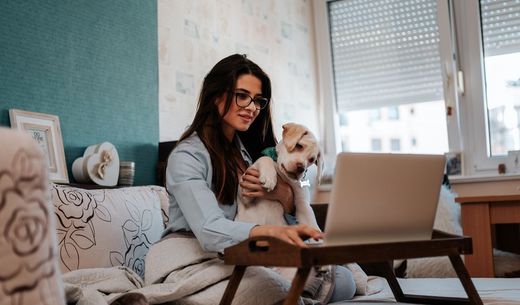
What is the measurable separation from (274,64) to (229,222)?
2.41 meters

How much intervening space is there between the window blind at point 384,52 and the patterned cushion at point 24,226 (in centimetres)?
352

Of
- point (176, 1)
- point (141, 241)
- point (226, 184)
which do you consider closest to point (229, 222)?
point (226, 184)

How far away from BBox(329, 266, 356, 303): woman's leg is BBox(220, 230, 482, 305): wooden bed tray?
38 centimetres

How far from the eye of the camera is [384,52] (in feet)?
13.6

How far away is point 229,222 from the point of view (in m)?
1.54

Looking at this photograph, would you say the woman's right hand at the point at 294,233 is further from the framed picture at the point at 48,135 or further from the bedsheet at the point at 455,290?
the framed picture at the point at 48,135

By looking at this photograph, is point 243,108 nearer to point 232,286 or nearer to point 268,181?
point 268,181

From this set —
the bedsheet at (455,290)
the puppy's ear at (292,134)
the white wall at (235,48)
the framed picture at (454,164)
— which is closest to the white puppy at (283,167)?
the puppy's ear at (292,134)

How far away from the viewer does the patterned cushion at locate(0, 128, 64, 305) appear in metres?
0.71

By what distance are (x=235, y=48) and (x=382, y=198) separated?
2.34 m

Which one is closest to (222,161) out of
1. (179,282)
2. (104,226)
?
(179,282)

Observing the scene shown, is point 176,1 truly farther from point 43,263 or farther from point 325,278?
point 43,263

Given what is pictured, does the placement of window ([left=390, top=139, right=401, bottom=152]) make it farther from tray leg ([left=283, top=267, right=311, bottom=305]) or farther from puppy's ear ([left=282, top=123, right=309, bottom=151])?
tray leg ([left=283, top=267, right=311, bottom=305])

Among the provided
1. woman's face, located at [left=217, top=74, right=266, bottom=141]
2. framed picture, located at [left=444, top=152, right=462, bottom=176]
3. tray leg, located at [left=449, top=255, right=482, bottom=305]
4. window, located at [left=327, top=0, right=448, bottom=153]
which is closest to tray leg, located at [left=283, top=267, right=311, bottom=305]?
tray leg, located at [left=449, top=255, right=482, bottom=305]
